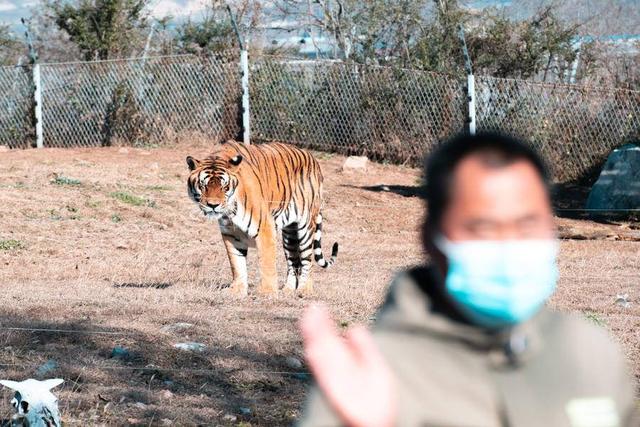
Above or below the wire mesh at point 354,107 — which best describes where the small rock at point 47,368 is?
below

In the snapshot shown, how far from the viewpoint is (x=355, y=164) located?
804 inches

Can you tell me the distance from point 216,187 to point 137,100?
12855 millimetres

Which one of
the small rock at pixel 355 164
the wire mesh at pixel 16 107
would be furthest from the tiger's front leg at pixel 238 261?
the wire mesh at pixel 16 107

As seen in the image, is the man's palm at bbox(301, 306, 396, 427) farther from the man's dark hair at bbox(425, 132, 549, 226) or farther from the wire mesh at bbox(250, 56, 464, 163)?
the wire mesh at bbox(250, 56, 464, 163)

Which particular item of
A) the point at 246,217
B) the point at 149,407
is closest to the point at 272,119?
the point at 246,217

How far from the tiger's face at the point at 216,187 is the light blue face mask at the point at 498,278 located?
8910 mm

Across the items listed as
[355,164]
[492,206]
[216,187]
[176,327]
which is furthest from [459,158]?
[355,164]

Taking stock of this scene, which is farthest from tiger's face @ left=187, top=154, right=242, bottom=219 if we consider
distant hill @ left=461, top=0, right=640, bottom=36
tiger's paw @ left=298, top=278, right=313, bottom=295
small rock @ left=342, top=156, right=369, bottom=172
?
distant hill @ left=461, top=0, right=640, bottom=36

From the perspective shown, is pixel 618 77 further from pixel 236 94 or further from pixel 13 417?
pixel 13 417

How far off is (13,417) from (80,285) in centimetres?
562

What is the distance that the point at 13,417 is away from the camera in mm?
5137

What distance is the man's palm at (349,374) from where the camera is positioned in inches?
60.3

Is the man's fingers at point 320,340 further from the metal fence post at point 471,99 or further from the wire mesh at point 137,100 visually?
the wire mesh at point 137,100

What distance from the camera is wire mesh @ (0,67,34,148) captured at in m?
23.3
